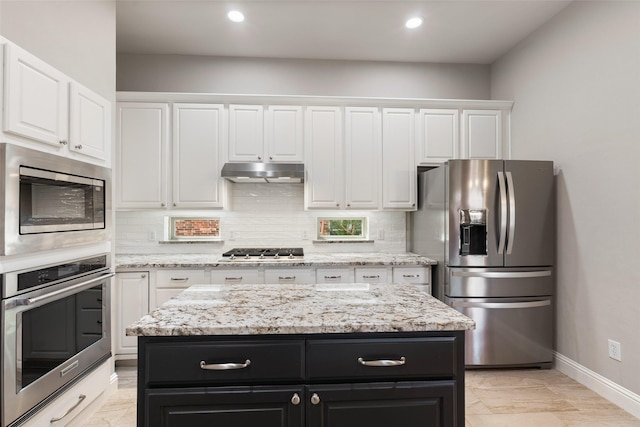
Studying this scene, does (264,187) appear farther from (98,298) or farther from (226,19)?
(98,298)

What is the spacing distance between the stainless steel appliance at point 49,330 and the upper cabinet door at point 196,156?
45.2 inches

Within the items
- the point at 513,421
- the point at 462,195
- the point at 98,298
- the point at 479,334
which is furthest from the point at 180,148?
the point at 513,421

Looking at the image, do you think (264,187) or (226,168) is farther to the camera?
(264,187)

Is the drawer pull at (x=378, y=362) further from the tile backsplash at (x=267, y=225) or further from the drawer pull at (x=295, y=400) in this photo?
the tile backsplash at (x=267, y=225)

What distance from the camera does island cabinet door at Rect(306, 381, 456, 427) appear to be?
1.22 meters

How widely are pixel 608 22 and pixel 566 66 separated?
0.42 meters

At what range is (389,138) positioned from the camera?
11.7 feet

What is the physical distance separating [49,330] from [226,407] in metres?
1.32

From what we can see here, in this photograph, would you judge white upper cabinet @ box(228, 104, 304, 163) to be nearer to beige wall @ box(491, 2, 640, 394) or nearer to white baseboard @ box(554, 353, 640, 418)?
beige wall @ box(491, 2, 640, 394)

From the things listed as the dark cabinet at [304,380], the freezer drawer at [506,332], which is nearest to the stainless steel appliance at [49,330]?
the dark cabinet at [304,380]

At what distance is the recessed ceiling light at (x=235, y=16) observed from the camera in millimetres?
2955

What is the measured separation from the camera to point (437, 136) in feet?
11.8

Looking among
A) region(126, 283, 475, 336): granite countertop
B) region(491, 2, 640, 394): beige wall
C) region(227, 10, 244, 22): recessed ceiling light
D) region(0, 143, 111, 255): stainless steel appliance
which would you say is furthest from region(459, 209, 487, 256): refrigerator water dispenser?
region(0, 143, 111, 255): stainless steel appliance

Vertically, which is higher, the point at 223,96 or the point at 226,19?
the point at 226,19
